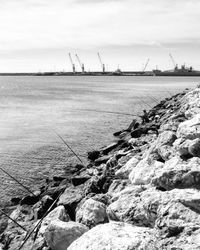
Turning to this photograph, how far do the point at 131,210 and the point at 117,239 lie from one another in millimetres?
1687

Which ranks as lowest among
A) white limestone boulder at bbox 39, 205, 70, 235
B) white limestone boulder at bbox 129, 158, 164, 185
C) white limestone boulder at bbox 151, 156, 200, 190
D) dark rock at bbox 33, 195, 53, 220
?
dark rock at bbox 33, 195, 53, 220

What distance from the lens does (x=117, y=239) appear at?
223 inches

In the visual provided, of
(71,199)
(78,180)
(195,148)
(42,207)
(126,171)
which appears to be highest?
(195,148)

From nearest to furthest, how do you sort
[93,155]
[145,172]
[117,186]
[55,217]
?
[55,217] < [145,172] < [117,186] < [93,155]

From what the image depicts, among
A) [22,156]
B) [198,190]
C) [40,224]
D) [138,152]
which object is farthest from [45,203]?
[22,156]

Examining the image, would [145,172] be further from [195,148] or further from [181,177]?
[181,177]

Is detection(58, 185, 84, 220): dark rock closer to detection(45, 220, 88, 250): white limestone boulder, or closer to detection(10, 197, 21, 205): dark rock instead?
detection(45, 220, 88, 250): white limestone boulder

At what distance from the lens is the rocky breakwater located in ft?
18.8

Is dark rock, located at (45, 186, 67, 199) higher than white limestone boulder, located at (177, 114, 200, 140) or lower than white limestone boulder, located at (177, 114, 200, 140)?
lower

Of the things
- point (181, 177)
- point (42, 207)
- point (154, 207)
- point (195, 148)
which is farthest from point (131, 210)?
point (42, 207)

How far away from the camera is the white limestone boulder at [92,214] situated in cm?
780

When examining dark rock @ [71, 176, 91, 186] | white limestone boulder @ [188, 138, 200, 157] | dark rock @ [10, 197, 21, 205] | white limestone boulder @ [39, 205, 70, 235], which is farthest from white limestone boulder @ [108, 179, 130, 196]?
dark rock @ [10, 197, 21, 205]

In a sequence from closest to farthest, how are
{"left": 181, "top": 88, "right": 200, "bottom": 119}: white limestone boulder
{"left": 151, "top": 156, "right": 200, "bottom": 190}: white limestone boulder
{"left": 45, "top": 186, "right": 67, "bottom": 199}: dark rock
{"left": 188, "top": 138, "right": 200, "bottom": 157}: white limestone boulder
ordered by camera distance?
{"left": 151, "top": 156, "right": 200, "bottom": 190}: white limestone boulder < {"left": 188, "top": 138, "right": 200, "bottom": 157}: white limestone boulder < {"left": 45, "top": 186, "right": 67, "bottom": 199}: dark rock < {"left": 181, "top": 88, "right": 200, "bottom": 119}: white limestone boulder

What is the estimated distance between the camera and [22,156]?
65.6 feet
